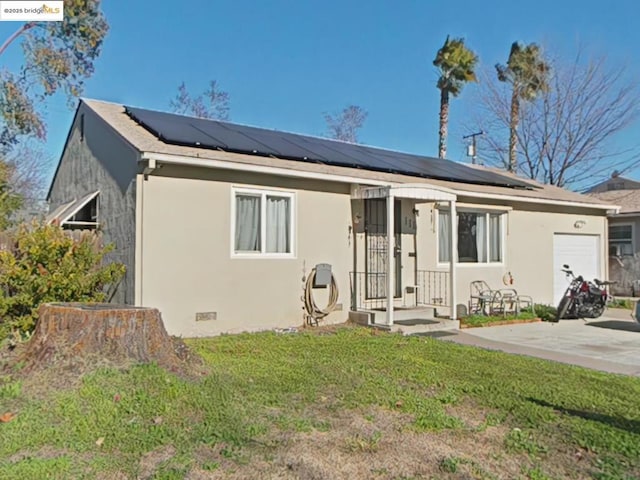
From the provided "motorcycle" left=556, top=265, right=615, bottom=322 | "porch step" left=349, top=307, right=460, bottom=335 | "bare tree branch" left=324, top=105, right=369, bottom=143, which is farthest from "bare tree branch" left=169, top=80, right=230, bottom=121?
"motorcycle" left=556, top=265, right=615, bottom=322

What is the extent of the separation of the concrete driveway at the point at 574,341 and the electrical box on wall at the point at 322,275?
235 centimetres

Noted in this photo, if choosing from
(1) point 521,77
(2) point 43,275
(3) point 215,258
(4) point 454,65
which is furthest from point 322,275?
(1) point 521,77

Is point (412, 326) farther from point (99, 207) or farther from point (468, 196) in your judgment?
point (99, 207)

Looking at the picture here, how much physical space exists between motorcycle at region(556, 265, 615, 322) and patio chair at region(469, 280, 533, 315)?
38.4 inches

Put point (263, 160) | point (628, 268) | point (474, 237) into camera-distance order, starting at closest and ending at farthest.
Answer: point (263, 160) < point (474, 237) < point (628, 268)

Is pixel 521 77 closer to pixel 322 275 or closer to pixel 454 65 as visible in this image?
pixel 454 65

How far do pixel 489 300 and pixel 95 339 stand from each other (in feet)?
28.4

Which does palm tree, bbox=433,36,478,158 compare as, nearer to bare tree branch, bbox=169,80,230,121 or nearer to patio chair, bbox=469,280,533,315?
bare tree branch, bbox=169,80,230,121

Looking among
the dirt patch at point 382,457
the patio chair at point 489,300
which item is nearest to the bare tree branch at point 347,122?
the patio chair at point 489,300

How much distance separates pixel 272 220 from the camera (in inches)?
365

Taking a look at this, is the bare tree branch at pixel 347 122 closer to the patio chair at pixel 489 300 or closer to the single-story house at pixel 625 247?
the single-story house at pixel 625 247

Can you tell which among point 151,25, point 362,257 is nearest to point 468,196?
point 362,257

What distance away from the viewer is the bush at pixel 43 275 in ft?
24.3

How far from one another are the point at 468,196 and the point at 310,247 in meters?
4.14
